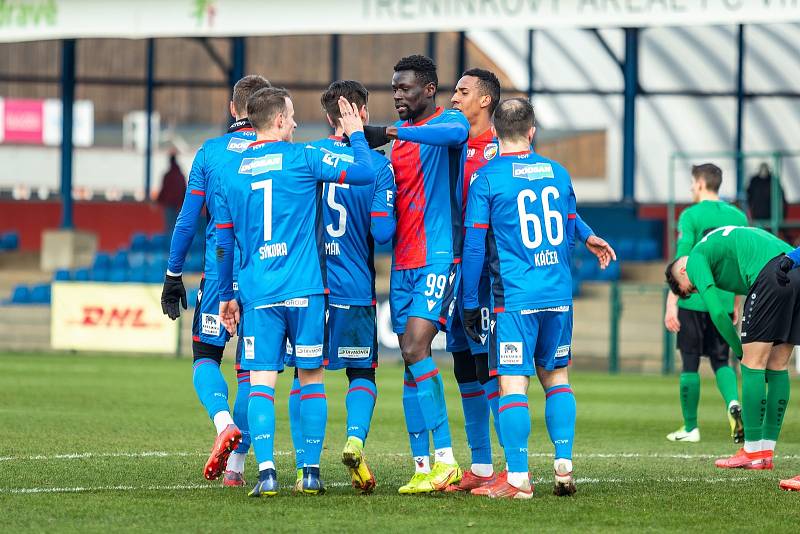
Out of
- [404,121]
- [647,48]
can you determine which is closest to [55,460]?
[404,121]

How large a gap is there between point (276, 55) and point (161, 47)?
3.63 m

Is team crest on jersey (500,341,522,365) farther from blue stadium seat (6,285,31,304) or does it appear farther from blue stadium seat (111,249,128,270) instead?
blue stadium seat (111,249,128,270)

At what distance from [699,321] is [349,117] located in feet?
16.3

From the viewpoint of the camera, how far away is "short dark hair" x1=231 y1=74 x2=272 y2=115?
7781 mm

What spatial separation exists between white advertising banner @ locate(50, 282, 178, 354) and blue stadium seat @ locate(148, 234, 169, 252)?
223 inches

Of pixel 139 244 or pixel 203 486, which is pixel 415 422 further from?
pixel 139 244

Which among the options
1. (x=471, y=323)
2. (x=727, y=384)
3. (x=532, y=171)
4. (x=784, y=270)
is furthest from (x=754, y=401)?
(x=532, y=171)

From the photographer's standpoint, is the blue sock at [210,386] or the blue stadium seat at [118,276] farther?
the blue stadium seat at [118,276]

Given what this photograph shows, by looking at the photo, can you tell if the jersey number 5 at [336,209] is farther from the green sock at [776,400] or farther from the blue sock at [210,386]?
the green sock at [776,400]

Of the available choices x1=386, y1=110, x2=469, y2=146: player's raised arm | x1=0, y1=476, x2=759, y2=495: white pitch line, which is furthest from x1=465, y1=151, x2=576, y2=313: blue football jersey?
x1=0, y1=476, x2=759, y2=495: white pitch line

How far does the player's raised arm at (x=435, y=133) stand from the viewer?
22.9 ft

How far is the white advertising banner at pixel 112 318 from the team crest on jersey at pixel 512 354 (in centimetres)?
1422

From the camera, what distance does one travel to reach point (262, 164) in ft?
23.1

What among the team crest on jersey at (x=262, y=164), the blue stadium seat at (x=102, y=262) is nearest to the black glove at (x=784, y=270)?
the team crest on jersey at (x=262, y=164)
